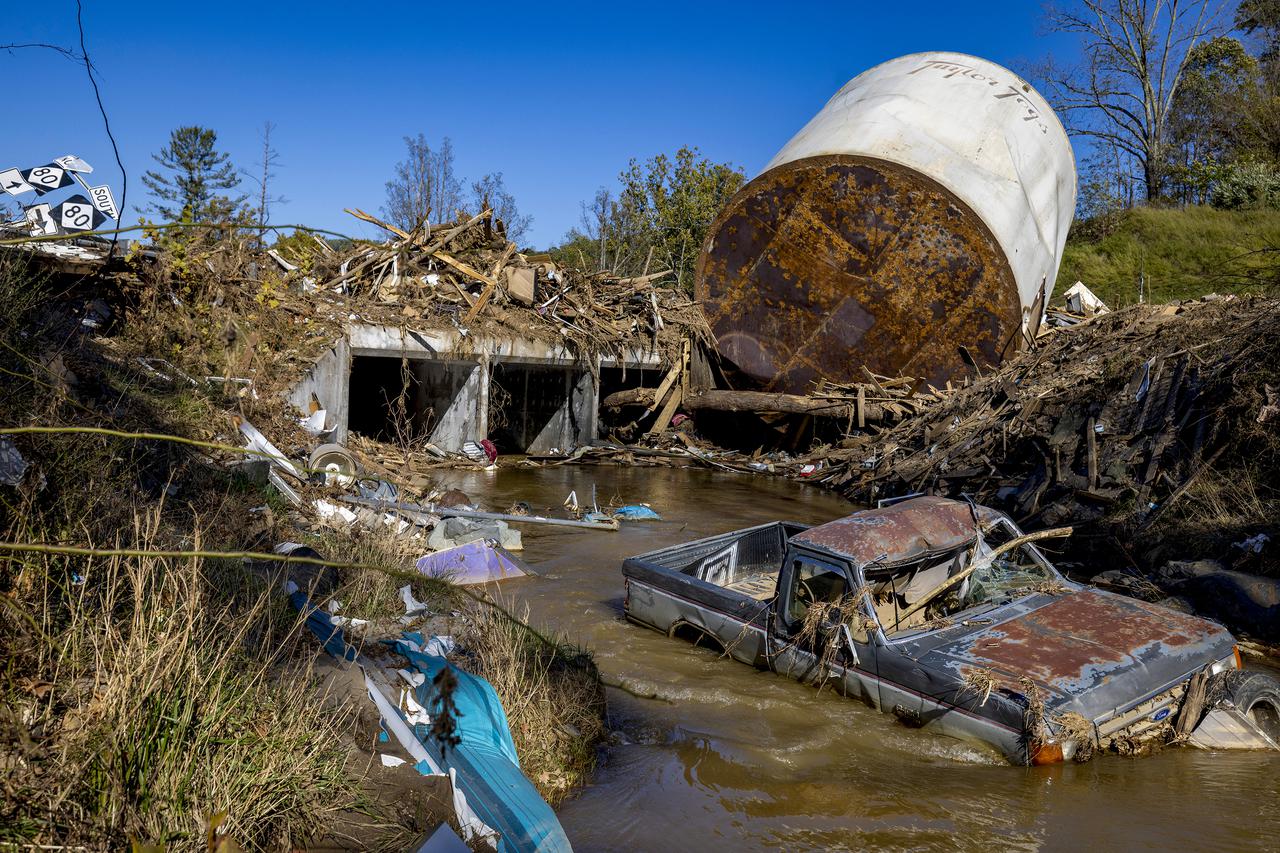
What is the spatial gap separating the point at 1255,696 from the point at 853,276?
37.0 feet

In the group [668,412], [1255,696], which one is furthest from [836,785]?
[668,412]

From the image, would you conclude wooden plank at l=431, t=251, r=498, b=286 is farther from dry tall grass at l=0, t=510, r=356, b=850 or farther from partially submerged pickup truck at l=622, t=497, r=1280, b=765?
dry tall grass at l=0, t=510, r=356, b=850

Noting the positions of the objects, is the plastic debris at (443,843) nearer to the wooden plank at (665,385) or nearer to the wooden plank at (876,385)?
the wooden plank at (876,385)

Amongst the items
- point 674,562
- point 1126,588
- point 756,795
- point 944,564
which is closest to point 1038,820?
point 756,795

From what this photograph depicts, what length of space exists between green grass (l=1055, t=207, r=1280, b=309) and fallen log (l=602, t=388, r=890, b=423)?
12.1 metres

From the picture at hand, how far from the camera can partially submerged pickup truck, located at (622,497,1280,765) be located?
5.23 metres

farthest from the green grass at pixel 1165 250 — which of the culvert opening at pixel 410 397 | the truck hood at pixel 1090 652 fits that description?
the truck hood at pixel 1090 652

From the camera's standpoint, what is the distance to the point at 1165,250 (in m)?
28.1

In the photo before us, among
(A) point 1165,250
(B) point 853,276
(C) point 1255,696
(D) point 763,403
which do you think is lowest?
(C) point 1255,696

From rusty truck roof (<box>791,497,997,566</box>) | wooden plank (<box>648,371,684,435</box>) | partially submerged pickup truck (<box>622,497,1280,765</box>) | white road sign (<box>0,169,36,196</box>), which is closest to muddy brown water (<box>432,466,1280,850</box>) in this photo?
partially submerged pickup truck (<box>622,497,1280,765</box>)

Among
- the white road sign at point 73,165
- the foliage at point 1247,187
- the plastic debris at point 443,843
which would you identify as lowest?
the plastic debris at point 443,843

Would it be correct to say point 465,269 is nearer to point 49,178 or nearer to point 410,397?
point 410,397

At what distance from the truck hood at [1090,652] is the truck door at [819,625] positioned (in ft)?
1.63

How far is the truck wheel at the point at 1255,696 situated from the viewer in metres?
5.64
